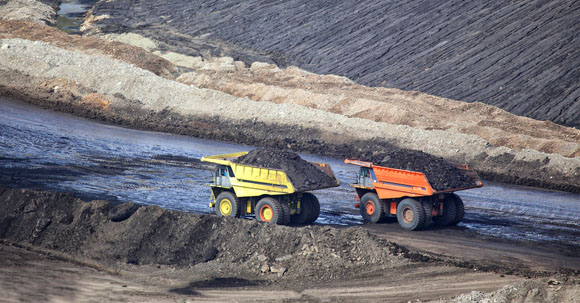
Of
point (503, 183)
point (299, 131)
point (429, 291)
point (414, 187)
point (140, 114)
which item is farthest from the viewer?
point (140, 114)

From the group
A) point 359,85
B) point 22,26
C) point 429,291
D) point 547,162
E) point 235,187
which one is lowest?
point 429,291

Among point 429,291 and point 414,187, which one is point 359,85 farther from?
point 429,291

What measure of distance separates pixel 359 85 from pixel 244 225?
83.3ft

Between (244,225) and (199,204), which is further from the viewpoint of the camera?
(199,204)

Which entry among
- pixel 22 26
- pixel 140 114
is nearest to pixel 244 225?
pixel 140 114

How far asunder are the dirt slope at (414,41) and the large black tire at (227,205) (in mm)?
23885

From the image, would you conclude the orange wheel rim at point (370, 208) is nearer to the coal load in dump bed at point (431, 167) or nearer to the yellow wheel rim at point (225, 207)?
the coal load in dump bed at point (431, 167)

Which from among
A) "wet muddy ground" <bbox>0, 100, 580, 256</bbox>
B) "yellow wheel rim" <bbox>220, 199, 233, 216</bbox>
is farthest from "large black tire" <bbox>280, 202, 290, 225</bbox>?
"wet muddy ground" <bbox>0, 100, 580, 256</bbox>

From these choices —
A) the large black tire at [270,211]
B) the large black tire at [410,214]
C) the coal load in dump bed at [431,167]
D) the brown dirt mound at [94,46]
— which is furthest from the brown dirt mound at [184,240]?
the brown dirt mound at [94,46]

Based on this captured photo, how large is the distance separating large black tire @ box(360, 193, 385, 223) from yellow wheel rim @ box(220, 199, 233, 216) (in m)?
4.02

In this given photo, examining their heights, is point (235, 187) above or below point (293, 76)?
below

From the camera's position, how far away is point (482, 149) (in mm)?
29703

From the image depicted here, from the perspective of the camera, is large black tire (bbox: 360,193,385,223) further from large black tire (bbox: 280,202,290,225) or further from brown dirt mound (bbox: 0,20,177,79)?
brown dirt mound (bbox: 0,20,177,79)

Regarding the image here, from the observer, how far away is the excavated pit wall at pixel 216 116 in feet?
93.8
